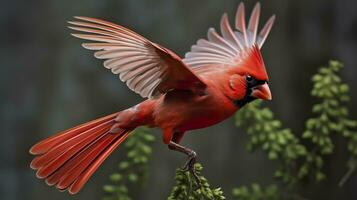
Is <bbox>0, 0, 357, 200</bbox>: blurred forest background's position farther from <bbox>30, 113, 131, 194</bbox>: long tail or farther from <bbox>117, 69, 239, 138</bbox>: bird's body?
<bbox>117, 69, 239, 138</bbox>: bird's body

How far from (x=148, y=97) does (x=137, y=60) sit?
0.17 metres

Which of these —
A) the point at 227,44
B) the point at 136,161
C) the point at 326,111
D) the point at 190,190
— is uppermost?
Result: the point at 227,44

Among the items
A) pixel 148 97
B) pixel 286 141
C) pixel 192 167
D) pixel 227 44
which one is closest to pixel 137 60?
pixel 148 97

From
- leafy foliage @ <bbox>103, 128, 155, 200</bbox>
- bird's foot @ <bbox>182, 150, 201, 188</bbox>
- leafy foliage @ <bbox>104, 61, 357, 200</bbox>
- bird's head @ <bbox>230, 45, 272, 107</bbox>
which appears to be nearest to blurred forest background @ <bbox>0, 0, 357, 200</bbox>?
leafy foliage @ <bbox>104, 61, 357, 200</bbox>

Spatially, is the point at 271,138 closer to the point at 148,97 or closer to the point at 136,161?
the point at 136,161

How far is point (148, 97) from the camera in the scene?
2539mm

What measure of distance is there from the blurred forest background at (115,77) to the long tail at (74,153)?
4.45 feet

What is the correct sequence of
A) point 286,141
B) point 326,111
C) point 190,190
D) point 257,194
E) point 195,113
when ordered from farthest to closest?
point 257,194 → point 286,141 → point 326,111 → point 195,113 → point 190,190

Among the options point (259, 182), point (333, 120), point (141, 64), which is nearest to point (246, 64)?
point (141, 64)

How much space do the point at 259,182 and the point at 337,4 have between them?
38.3 inches

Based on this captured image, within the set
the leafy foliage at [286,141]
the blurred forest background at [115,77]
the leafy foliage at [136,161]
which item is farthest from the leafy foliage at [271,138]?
the blurred forest background at [115,77]

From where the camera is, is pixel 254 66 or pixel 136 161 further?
pixel 136 161

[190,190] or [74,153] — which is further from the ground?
[74,153]

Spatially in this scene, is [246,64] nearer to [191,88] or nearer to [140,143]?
[191,88]
